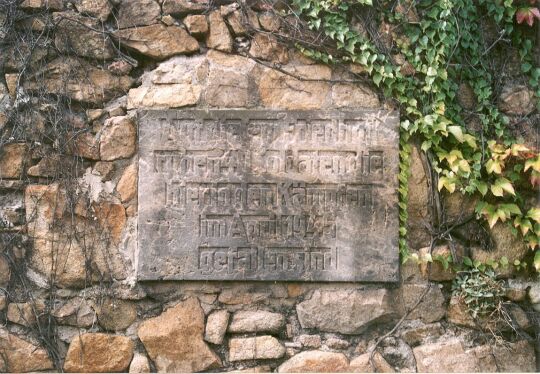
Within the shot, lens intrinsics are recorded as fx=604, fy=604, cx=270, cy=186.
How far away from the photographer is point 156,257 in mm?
2922

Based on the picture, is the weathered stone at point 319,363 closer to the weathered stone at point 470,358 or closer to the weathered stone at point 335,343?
the weathered stone at point 335,343

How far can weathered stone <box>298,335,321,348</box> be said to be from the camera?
293 centimetres

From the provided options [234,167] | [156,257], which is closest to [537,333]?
[234,167]

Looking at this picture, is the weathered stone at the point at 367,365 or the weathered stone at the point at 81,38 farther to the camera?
the weathered stone at the point at 81,38

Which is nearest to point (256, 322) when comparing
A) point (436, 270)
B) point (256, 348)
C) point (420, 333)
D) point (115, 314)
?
point (256, 348)

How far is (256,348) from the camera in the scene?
115 inches

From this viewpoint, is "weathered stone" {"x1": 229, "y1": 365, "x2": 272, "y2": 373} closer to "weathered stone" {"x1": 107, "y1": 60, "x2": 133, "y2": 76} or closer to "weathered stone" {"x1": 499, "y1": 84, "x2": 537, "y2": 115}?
"weathered stone" {"x1": 107, "y1": 60, "x2": 133, "y2": 76}

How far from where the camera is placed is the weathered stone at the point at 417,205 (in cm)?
297

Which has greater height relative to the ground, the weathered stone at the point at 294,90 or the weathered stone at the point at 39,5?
the weathered stone at the point at 39,5

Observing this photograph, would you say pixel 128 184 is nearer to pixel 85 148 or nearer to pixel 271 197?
pixel 85 148

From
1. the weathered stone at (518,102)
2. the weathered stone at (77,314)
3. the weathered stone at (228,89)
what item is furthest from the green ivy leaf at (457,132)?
the weathered stone at (77,314)

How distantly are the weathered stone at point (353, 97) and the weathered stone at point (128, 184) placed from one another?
3.45 ft

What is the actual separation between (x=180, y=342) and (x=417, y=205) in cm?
133

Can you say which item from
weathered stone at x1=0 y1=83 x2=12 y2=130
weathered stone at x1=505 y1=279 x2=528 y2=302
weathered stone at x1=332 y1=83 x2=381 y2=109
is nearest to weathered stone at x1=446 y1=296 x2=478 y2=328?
weathered stone at x1=505 y1=279 x2=528 y2=302
